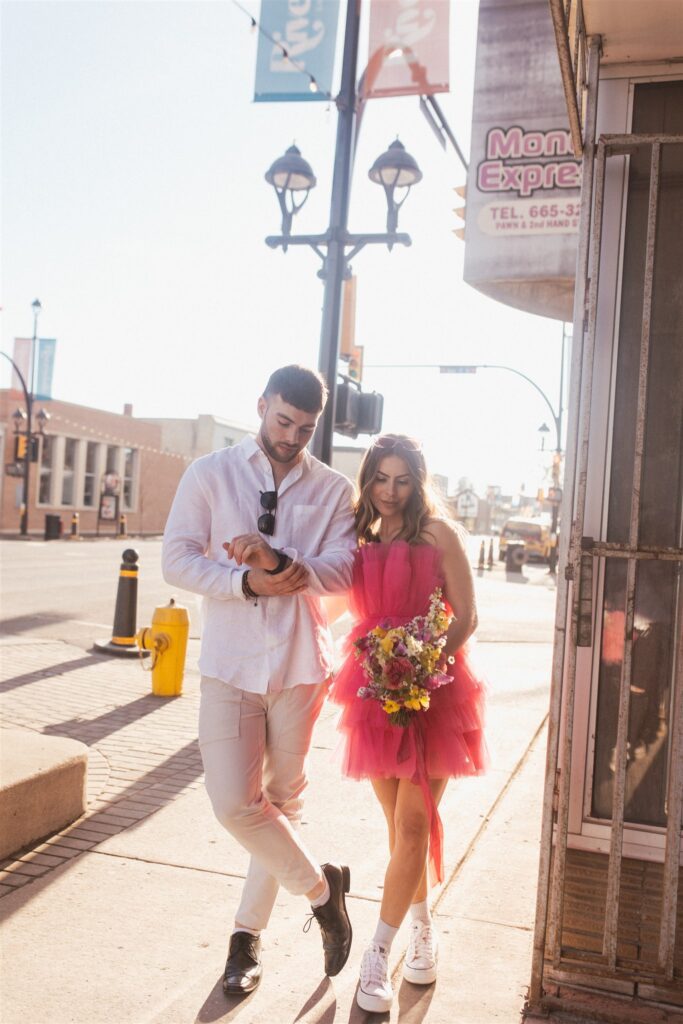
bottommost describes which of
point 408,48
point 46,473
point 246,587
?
point 246,587

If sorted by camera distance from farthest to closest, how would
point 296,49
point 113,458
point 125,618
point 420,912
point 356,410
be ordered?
point 113,458, point 125,618, point 356,410, point 296,49, point 420,912

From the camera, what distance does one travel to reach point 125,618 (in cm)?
948

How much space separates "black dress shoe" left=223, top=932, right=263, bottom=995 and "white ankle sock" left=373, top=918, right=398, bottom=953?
40 centimetres

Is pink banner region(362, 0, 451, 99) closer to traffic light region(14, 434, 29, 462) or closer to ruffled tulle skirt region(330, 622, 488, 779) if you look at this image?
ruffled tulle skirt region(330, 622, 488, 779)

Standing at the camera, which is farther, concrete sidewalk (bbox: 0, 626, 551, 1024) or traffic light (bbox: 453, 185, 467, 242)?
traffic light (bbox: 453, 185, 467, 242)

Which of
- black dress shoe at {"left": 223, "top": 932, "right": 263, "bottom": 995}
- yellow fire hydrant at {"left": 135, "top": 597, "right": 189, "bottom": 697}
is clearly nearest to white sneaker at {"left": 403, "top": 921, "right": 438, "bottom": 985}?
black dress shoe at {"left": 223, "top": 932, "right": 263, "bottom": 995}

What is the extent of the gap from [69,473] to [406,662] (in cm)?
4453

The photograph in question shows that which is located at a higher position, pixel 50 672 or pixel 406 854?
pixel 406 854

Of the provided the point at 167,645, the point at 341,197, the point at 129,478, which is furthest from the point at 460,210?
the point at 129,478

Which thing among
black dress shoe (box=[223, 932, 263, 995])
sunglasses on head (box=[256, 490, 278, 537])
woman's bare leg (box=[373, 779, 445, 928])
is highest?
sunglasses on head (box=[256, 490, 278, 537])

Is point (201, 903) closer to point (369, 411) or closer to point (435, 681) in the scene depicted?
point (435, 681)

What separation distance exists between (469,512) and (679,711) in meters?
27.4

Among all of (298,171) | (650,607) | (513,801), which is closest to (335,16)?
(298,171)

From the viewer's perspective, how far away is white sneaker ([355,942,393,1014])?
9.29 feet
